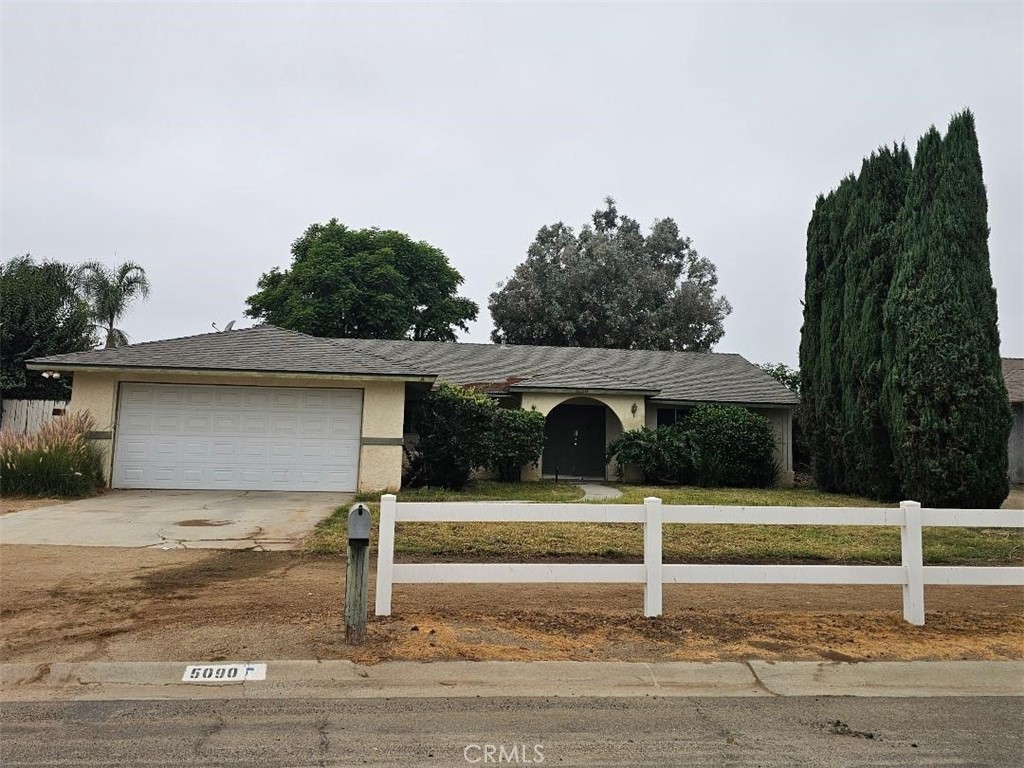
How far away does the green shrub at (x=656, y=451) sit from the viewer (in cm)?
1781

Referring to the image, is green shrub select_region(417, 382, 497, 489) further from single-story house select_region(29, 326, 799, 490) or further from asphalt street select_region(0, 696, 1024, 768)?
asphalt street select_region(0, 696, 1024, 768)

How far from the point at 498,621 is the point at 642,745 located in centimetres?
217

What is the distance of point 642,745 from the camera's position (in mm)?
3707

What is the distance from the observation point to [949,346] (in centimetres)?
1327

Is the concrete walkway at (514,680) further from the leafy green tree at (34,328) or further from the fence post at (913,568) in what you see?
the leafy green tree at (34,328)

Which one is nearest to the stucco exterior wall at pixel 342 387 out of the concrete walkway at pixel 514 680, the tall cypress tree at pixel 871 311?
the concrete walkway at pixel 514 680

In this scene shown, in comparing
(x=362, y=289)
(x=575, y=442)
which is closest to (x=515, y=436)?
(x=575, y=442)

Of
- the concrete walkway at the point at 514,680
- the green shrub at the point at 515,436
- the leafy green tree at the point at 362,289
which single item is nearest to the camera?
the concrete walkway at the point at 514,680

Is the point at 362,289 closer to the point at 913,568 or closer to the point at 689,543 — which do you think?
the point at 689,543

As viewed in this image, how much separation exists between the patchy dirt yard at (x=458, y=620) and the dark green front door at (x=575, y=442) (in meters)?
12.7

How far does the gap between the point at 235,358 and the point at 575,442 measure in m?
9.67

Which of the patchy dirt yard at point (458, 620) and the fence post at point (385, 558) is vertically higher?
the fence post at point (385, 558)

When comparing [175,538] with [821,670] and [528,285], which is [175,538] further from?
[528,285]

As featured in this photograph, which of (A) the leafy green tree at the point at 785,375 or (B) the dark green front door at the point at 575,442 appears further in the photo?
(A) the leafy green tree at the point at 785,375
